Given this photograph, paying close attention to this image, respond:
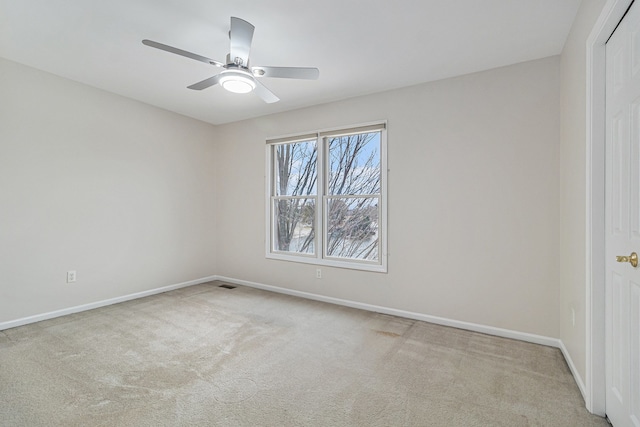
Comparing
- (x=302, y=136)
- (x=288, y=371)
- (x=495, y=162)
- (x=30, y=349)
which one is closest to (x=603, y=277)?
(x=495, y=162)

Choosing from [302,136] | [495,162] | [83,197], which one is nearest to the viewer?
[495,162]

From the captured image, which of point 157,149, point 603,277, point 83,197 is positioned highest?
point 157,149

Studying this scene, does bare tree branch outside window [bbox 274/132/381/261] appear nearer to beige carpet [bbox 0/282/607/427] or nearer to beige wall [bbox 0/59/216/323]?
beige carpet [bbox 0/282/607/427]

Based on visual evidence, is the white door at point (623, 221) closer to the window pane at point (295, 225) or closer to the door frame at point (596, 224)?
the door frame at point (596, 224)

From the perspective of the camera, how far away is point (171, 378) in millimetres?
2174

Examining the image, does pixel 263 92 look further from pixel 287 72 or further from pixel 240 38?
pixel 240 38

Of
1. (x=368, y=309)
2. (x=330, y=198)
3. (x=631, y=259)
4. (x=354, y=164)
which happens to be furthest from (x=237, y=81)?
(x=368, y=309)

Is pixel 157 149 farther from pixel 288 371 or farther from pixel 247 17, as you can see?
pixel 288 371

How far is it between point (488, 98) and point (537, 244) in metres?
1.47

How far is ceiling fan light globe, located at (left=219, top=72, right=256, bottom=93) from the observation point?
91.7 inches

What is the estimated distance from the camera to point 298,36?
2.51 metres

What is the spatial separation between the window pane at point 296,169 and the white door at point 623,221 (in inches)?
119

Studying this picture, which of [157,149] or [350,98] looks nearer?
[350,98]

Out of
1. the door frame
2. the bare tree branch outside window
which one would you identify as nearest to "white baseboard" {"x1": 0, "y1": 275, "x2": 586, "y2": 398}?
the door frame
